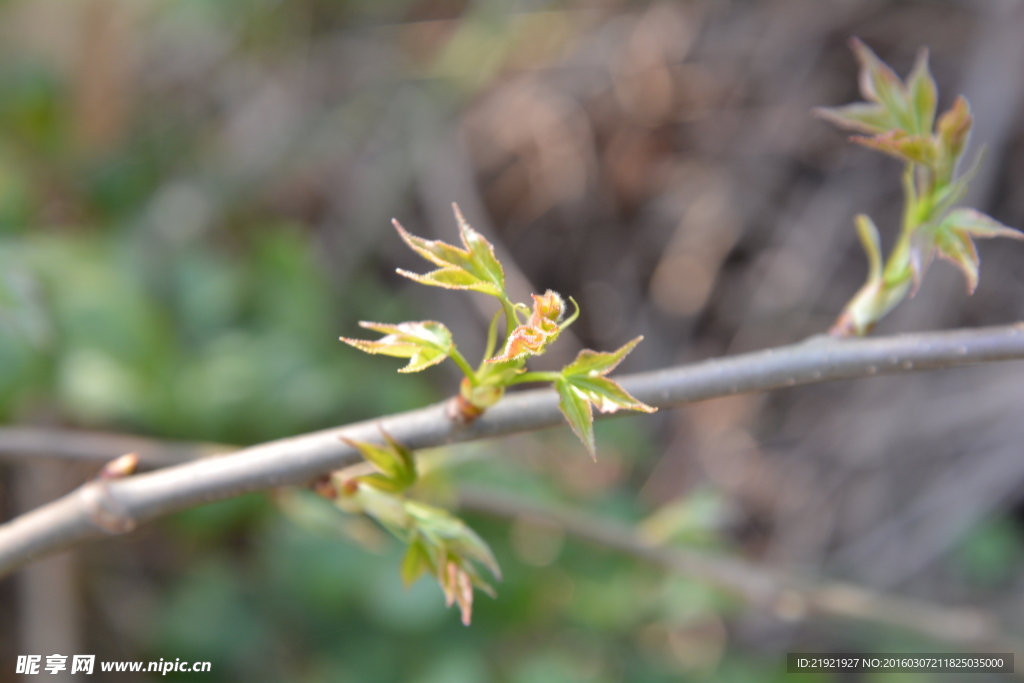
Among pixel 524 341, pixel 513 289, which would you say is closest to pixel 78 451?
pixel 524 341

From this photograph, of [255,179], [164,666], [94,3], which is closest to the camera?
[164,666]

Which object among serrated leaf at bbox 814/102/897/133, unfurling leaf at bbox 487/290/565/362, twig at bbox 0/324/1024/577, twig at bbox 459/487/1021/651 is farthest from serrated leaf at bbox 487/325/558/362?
twig at bbox 459/487/1021/651

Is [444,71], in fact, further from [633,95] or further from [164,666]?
[164,666]

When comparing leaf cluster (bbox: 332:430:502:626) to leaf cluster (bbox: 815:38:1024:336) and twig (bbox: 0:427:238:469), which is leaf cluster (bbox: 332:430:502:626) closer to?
leaf cluster (bbox: 815:38:1024:336)

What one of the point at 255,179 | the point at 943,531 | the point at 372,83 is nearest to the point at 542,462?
the point at 943,531

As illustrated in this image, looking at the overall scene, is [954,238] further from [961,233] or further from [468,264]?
[468,264]

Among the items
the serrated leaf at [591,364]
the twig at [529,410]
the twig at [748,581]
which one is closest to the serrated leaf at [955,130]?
the twig at [529,410]
